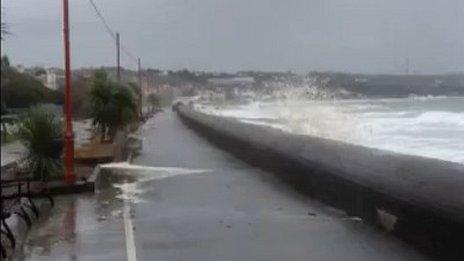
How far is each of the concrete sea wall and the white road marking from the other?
3.46 m

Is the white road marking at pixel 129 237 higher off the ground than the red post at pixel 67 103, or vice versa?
the red post at pixel 67 103

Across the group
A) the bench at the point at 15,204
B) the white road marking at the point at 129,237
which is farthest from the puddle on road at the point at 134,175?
the white road marking at the point at 129,237

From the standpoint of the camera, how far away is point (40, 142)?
1983 cm

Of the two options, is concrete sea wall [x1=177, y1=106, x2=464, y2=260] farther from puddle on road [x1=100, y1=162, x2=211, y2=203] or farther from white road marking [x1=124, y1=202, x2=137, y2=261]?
white road marking [x1=124, y1=202, x2=137, y2=261]

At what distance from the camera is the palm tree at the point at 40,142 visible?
771 inches

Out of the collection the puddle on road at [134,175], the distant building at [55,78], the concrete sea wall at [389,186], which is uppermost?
the distant building at [55,78]

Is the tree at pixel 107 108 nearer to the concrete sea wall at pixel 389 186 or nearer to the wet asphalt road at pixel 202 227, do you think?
the wet asphalt road at pixel 202 227

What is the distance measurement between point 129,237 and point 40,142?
8382mm

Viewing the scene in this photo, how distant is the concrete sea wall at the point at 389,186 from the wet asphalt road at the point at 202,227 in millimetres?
271

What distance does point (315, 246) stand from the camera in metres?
11.2

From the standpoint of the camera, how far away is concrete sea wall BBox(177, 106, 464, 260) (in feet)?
32.5

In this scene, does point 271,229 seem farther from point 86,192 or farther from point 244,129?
point 244,129

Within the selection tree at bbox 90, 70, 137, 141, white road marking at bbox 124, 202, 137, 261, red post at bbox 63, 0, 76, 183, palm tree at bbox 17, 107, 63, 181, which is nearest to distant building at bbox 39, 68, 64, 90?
palm tree at bbox 17, 107, 63, 181

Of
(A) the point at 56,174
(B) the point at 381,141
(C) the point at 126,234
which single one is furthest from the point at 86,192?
(B) the point at 381,141
